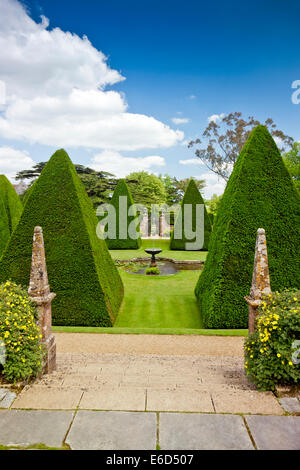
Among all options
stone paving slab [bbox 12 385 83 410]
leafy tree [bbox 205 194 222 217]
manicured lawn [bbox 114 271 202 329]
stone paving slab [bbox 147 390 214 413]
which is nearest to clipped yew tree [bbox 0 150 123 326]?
manicured lawn [bbox 114 271 202 329]

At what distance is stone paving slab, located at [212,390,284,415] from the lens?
3.54 m

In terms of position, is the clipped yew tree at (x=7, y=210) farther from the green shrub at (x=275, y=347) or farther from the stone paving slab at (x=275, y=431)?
the stone paving slab at (x=275, y=431)

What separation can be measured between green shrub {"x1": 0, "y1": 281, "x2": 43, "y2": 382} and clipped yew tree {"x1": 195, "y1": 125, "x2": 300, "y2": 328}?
5.24m

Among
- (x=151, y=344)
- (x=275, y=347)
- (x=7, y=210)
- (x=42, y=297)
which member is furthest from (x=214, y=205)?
(x=275, y=347)

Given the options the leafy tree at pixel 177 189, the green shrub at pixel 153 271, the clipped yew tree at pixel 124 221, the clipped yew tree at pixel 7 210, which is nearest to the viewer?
the clipped yew tree at pixel 7 210

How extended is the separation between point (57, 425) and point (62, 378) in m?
1.46

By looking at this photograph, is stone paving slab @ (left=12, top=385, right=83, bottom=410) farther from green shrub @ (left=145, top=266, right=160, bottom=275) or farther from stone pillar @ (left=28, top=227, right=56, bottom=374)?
green shrub @ (left=145, top=266, right=160, bottom=275)

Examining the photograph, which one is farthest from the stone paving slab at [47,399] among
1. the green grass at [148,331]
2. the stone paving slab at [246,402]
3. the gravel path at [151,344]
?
the green grass at [148,331]

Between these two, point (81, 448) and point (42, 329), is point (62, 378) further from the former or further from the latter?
point (81, 448)

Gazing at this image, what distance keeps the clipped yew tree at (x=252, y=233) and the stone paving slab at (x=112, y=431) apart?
5.48 metres

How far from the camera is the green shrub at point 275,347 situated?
4082 mm

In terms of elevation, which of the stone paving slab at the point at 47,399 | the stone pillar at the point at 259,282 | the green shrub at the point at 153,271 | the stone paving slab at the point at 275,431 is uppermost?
the stone pillar at the point at 259,282

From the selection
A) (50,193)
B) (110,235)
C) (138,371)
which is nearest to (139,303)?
(50,193)

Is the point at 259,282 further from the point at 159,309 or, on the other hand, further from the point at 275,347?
the point at 159,309
